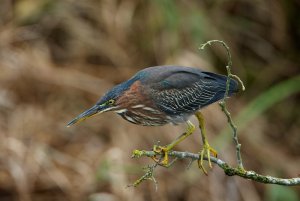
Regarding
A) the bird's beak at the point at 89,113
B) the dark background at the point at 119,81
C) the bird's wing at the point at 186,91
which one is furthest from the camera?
the dark background at the point at 119,81

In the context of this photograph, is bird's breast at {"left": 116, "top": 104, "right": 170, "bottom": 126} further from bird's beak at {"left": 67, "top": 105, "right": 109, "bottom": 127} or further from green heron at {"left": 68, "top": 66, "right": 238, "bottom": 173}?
bird's beak at {"left": 67, "top": 105, "right": 109, "bottom": 127}

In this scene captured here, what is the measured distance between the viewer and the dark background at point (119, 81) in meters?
5.97

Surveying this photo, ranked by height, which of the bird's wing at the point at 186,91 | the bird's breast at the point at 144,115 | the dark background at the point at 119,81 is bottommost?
the bird's breast at the point at 144,115

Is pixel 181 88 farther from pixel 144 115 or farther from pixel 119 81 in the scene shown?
pixel 119 81

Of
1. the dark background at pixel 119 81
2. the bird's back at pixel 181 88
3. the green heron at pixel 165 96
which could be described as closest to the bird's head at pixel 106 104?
the green heron at pixel 165 96

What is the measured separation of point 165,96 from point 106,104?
36 cm

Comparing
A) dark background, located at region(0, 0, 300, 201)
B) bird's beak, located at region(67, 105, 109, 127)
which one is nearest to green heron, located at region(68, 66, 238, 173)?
bird's beak, located at region(67, 105, 109, 127)

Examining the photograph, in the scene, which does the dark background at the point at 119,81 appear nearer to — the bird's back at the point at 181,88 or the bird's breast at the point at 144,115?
the bird's back at the point at 181,88

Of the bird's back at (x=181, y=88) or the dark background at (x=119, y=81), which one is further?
the dark background at (x=119, y=81)

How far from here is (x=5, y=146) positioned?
6.15 meters

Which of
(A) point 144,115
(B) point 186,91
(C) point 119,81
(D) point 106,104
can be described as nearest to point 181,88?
(B) point 186,91

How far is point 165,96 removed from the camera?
3834 millimetres

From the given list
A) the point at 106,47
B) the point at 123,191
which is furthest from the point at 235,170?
the point at 106,47

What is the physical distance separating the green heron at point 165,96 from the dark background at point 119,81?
1.91 metres
